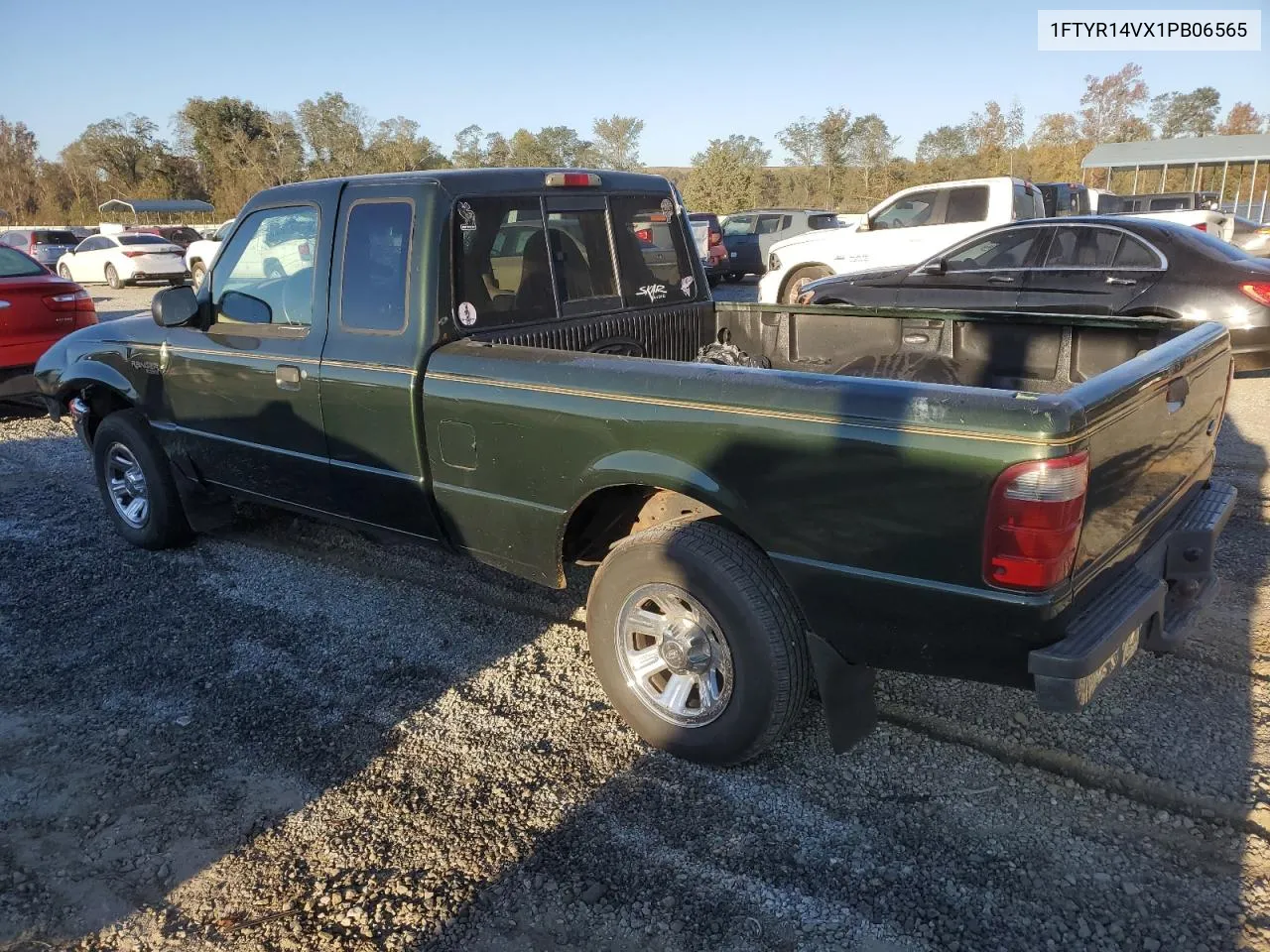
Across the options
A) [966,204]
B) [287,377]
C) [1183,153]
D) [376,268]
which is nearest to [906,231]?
[966,204]

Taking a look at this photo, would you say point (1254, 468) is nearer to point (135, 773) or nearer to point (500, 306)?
point (500, 306)

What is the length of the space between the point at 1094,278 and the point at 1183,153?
33000 millimetres

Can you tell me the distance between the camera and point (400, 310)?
363cm

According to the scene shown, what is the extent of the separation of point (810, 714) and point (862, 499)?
126 cm

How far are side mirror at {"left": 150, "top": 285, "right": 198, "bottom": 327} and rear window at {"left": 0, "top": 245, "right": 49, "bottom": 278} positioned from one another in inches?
218

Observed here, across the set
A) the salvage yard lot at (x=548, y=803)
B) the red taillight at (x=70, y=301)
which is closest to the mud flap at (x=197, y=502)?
the salvage yard lot at (x=548, y=803)

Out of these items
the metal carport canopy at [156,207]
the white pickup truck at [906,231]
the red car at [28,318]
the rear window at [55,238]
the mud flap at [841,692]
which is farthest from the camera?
the metal carport canopy at [156,207]

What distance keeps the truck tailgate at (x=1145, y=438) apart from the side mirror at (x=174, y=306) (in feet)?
12.7

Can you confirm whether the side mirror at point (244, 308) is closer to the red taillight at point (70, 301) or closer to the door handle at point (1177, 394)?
the door handle at point (1177, 394)

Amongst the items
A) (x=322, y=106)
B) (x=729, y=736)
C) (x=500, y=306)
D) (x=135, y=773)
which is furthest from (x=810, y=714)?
(x=322, y=106)

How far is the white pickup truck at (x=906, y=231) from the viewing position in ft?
40.1

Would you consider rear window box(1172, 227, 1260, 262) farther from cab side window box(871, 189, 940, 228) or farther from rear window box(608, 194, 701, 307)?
cab side window box(871, 189, 940, 228)

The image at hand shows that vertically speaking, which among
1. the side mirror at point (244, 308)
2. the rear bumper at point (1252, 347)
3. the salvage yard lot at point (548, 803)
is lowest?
the salvage yard lot at point (548, 803)

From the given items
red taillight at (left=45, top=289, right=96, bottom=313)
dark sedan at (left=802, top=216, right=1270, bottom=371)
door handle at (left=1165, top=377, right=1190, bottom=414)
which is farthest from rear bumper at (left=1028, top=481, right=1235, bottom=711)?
red taillight at (left=45, top=289, right=96, bottom=313)
